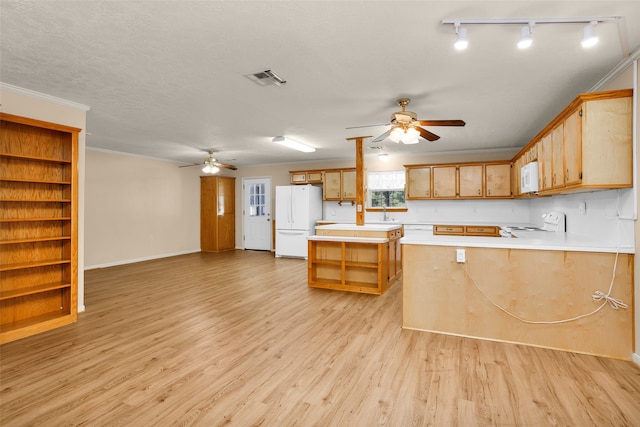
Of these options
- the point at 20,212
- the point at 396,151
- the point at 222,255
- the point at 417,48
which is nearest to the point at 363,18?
the point at 417,48

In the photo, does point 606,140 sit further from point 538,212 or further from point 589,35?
point 538,212

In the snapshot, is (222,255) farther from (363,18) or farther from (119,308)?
(363,18)

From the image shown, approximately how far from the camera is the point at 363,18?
2.05 meters

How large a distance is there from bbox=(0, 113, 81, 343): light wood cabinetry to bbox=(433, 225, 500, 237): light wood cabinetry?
236 inches

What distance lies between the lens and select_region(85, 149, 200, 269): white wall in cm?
639

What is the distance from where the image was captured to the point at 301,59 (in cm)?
262

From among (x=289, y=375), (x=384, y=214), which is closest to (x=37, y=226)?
(x=289, y=375)

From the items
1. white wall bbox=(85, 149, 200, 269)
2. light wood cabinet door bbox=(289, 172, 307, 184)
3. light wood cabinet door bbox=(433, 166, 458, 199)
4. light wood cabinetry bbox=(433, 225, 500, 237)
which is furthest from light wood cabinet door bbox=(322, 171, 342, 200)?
white wall bbox=(85, 149, 200, 269)

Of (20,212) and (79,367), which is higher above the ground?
(20,212)

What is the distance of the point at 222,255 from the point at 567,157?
7324 millimetres

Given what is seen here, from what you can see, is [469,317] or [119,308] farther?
[119,308]

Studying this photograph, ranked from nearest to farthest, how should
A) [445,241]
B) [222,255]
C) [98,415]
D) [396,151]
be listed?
[98,415], [445,241], [396,151], [222,255]

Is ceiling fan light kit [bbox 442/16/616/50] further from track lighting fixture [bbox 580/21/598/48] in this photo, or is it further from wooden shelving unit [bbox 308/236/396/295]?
wooden shelving unit [bbox 308/236/396/295]

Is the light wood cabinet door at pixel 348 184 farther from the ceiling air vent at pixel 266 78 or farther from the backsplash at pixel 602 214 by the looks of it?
the ceiling air vent at pixel 266 78
